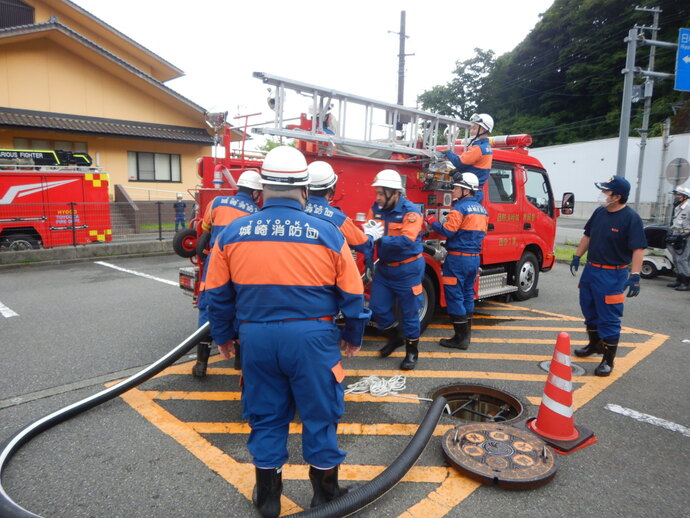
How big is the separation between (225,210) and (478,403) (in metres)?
2.88

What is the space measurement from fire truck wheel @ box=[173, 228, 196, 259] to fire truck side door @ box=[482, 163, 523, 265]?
3766 mm

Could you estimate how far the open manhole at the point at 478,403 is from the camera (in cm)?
388

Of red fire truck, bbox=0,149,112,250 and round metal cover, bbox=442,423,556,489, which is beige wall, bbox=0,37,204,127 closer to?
red fire truck, bbox=0,149,112,250

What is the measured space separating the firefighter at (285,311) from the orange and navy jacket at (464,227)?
9.27 ft

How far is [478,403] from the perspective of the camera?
407 centimetres

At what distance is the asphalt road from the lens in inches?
102

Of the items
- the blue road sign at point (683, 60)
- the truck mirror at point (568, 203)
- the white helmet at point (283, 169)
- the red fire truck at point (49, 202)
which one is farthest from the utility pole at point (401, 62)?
the white helmet at point (283, 169)

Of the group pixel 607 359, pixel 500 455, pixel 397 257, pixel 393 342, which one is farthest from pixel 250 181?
pixel 607 359

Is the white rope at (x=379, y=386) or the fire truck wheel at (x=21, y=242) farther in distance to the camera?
the fire truck wheel at (x=21, y=242)

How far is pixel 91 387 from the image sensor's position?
13.4 feet

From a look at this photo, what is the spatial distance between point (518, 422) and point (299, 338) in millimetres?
2202

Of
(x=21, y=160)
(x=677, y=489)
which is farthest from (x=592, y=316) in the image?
(x=21, y=160)

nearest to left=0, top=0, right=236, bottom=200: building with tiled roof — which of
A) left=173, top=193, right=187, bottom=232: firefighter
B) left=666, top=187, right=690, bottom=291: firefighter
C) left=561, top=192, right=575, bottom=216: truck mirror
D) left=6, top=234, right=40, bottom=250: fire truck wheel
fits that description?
left=173, top=193, right=187, bottom=232: firefighter

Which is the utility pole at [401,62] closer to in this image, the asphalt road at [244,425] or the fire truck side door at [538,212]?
the fire truck side door at [538,212]
